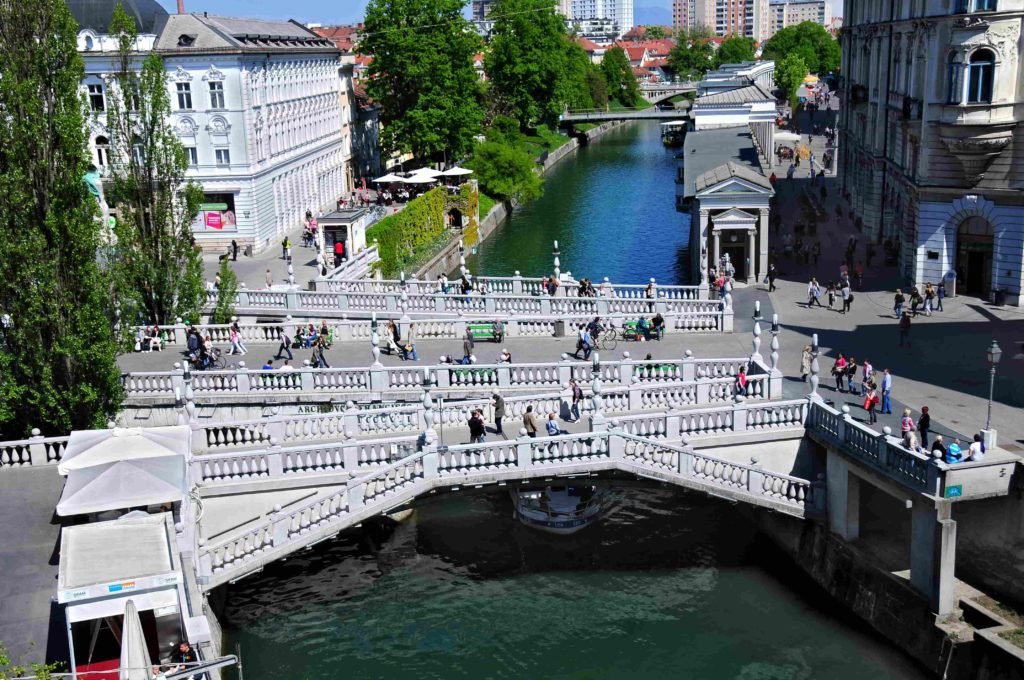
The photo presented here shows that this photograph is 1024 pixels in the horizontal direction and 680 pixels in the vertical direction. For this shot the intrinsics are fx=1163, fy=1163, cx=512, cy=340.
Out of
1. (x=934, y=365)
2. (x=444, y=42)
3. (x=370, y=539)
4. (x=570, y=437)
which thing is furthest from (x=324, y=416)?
(x=444, y=42)

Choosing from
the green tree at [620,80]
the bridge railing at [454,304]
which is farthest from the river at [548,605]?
the green tree at [620,80]

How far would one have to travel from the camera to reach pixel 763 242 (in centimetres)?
5272

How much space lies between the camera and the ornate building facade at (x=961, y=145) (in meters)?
44.3

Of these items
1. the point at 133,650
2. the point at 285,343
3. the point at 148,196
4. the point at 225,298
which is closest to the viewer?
the point at 133,650

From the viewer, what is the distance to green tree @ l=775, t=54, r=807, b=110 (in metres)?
160

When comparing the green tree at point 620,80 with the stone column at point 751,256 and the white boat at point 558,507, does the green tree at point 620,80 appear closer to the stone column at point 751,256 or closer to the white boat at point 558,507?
the stone column at point 751,256

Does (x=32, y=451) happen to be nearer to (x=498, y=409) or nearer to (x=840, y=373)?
(x=498, y=409)

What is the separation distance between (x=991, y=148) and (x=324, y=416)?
29749 mm

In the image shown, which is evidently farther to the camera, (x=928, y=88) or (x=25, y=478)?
(x=928, y=88)

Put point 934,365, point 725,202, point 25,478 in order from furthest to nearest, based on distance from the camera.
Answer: point 725,202, point 934,365, point 25,478

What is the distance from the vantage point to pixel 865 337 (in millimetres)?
40656

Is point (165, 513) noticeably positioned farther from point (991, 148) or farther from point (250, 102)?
point (250, 102)

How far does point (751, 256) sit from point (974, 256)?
9.61 metres

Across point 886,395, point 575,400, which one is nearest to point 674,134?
point 886,395
